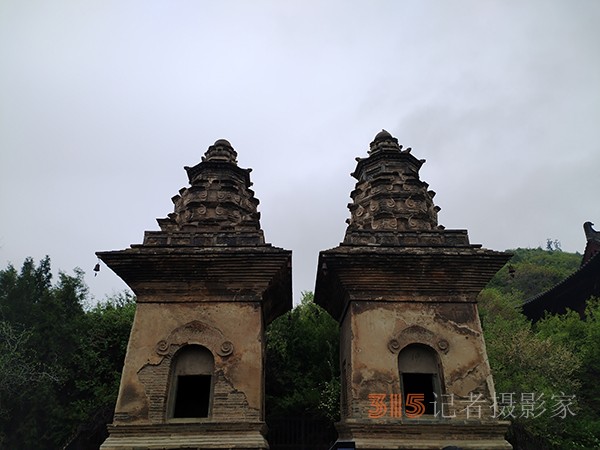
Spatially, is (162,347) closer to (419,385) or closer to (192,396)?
(192,396)

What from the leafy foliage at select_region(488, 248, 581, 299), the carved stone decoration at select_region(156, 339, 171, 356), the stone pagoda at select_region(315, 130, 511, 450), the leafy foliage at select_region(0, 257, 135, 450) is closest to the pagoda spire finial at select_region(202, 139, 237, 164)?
the stone pagoda at select_region(315, 130, 511, 450)

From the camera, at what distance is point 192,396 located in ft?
41.2

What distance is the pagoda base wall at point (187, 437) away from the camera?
9.49 metres

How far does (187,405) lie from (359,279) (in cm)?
547

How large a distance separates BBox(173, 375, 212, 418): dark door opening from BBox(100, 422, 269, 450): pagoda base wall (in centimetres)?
187

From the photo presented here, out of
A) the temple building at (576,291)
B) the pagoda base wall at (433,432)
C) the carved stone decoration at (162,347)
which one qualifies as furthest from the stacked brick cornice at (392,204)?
the temple building at (576,291)

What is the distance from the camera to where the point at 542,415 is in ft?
54.9

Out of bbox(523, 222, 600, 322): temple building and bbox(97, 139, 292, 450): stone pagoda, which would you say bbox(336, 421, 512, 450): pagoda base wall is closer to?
bbox(97, 139, 292, 450): stone pagoda

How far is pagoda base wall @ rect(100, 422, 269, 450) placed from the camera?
9.49 m

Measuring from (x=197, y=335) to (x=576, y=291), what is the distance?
82.8ft

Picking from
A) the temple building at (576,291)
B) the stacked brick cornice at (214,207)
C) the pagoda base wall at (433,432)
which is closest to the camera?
the pagoda base wall at (433,432)

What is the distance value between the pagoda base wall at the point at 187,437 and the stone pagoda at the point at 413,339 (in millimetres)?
1804
